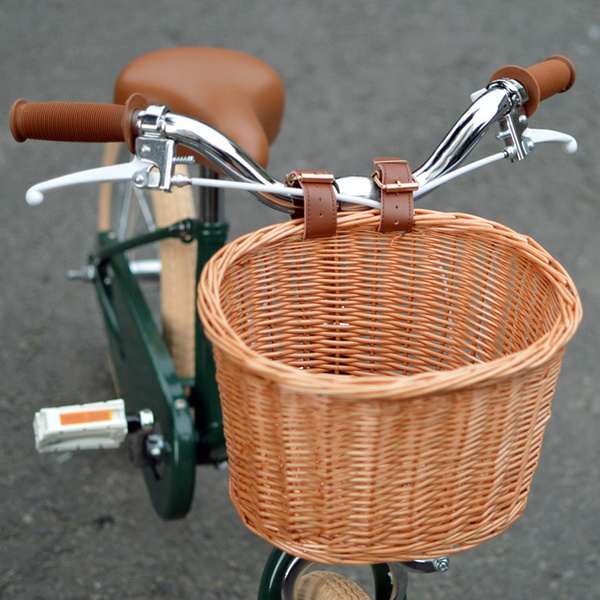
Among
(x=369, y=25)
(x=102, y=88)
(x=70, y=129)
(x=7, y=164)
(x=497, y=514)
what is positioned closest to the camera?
(x=497, y=514)

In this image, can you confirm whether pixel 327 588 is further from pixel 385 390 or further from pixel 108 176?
pixel 108 176

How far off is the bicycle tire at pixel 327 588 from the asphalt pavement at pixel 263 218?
2.08 feet

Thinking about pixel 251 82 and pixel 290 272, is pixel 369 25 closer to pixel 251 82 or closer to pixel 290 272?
pixel 251 82

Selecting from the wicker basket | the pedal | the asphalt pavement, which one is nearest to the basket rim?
the wicker basket

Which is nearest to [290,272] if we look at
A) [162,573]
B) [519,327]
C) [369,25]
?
[519,327]

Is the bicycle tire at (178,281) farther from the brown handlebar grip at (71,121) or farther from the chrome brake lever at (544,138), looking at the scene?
the chrome brake lever at (544,138)

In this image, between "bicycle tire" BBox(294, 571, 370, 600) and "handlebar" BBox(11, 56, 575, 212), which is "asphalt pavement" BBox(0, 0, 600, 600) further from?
"handlebar" BBox(11, 56, 575, 212)

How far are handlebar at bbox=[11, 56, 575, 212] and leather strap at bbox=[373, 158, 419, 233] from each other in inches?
0.8

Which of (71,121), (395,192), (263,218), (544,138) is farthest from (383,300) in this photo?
(263,218)

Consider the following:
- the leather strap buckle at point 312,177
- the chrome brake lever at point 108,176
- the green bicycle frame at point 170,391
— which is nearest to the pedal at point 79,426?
the green bicycle frame at point 170,391

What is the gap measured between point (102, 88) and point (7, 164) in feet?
1.69

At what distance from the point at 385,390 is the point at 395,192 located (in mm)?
327

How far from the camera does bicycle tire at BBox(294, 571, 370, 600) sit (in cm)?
98

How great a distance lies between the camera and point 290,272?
99 cm
